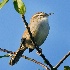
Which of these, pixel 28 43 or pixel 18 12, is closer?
pixel 18 12

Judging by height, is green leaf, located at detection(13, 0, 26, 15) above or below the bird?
above

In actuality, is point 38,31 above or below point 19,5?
below

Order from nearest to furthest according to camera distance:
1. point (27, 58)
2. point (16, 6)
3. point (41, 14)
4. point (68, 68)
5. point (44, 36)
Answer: point (16, 6), point (68, 68), point (27, 58), point (44, 36), point (41, 14)

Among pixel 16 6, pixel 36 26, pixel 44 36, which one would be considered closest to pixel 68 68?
pixel 16 6

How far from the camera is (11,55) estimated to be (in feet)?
10.4

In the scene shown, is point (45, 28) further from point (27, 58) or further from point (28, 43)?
point (27, 58)

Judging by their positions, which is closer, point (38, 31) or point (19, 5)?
point (19, 5)

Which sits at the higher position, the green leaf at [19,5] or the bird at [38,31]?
the green leaf at [19,5]

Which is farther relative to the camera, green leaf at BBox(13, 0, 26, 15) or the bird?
the bird

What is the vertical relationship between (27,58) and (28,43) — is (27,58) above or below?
above

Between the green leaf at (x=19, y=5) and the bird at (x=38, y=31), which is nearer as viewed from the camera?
the green leaf at (x=19, y=5)

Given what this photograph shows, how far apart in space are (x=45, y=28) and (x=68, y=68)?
3.49m

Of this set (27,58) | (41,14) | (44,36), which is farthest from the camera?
(41,14)

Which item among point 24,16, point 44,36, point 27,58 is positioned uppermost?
point 24,16
